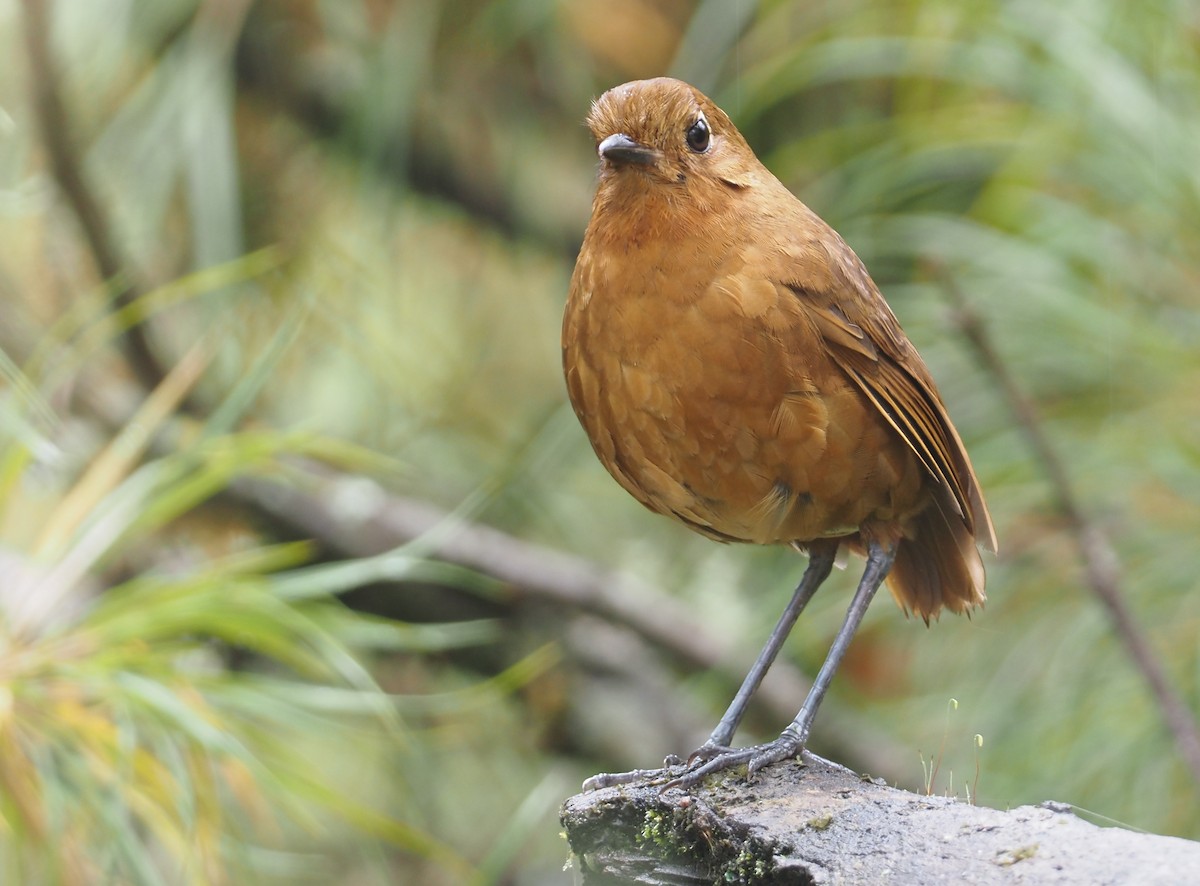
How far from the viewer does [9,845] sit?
8.86 ft

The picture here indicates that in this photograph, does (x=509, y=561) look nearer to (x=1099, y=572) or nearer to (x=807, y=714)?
(x=1099, y=572)

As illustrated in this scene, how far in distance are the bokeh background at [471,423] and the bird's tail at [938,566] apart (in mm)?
391

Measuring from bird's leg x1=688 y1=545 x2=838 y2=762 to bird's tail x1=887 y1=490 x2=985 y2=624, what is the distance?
0.14 m

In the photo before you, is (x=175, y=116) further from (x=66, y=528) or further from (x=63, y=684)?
(x=63, y=684)

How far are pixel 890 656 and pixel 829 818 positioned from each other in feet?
10.5

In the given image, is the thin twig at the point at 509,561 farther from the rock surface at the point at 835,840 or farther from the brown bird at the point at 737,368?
the rock surface at the point at 835,840

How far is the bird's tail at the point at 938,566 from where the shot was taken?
2488mm

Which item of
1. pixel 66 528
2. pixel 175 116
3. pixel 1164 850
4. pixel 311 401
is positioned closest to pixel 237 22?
pixel 175 116

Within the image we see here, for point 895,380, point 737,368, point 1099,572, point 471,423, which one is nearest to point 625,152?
point 737,368

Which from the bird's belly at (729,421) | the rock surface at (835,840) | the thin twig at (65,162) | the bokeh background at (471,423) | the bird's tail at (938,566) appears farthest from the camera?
the thin twig at (65,162)

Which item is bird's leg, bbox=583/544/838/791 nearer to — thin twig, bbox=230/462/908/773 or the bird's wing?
the bird's wing

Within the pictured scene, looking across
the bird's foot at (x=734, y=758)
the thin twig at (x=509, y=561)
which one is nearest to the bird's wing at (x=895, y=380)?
the bird's foot at (x=734, y=758)

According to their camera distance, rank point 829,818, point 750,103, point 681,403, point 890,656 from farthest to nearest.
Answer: point 890,656 < point 750,103 < point 681,403 < point 829,818

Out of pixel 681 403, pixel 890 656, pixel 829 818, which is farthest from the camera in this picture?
pixel 890 656
